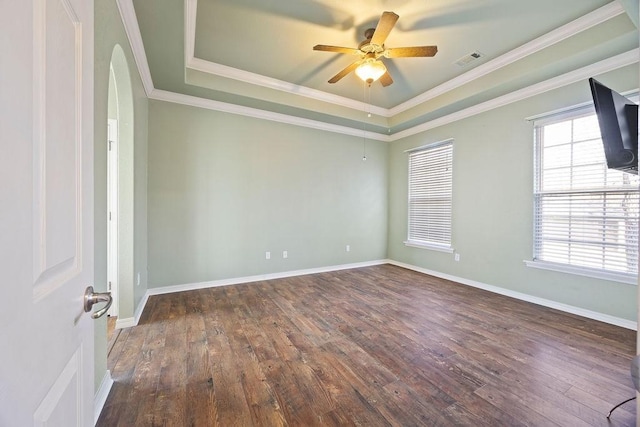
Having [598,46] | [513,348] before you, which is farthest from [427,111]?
[513,348]

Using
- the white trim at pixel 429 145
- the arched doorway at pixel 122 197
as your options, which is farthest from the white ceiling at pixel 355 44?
the arched doorway at pixel 122 197

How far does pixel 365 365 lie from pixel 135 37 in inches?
132

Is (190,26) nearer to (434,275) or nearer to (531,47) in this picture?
(531,47)

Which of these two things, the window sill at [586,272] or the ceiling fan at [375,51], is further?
the window sill at [586,272]

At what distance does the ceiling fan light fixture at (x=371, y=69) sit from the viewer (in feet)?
8.73

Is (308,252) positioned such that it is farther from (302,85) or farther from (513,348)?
(513,348)

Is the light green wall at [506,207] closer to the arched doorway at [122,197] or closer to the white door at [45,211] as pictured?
the white door at [45,211]

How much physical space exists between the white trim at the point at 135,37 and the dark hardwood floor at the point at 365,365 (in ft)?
8.56

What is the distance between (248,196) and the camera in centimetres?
399

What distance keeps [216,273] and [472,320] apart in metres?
3.33

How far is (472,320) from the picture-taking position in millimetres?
2719

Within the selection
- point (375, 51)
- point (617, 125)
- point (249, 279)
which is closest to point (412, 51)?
point (375, 51)

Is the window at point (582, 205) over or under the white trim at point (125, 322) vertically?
over

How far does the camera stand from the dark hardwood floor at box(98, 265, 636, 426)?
1.50m
